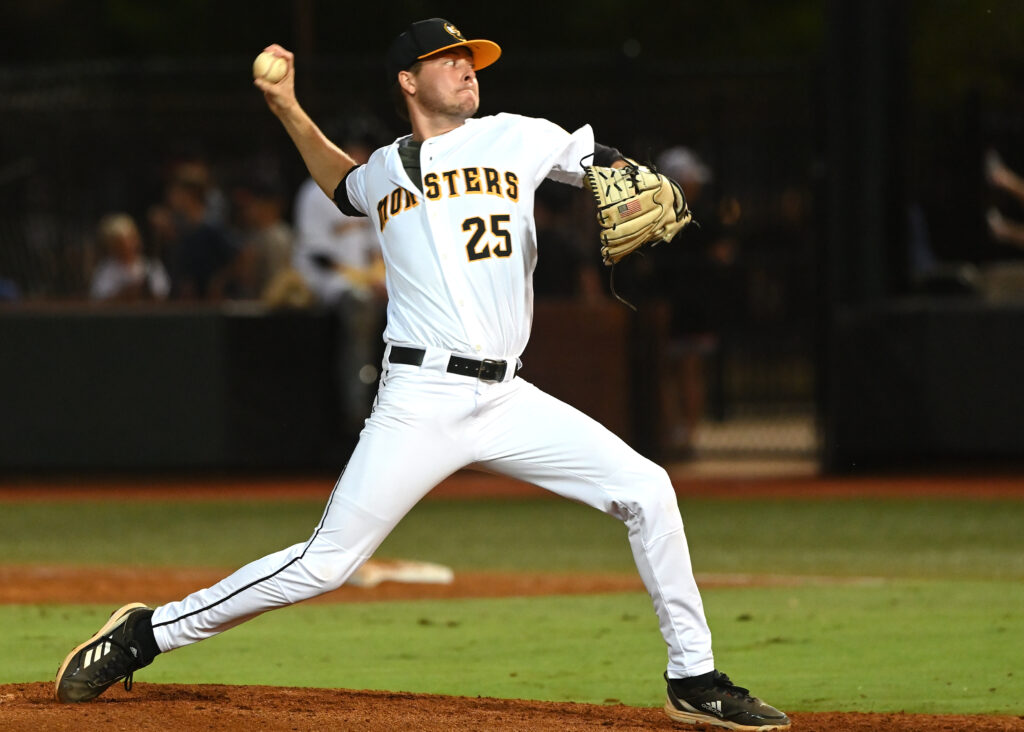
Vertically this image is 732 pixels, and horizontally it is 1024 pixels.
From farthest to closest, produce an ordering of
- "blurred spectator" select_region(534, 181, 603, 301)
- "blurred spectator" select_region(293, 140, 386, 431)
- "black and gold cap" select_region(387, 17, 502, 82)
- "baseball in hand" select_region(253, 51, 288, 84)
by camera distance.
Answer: "blurred spectator" select_region(534, 181, 603, 301) < "blurred spectator" select_region(293, 140, 386, 431) < "baseball in hand" select_region(253, 51, 288, 84) < "black and gold cap" select_region(387, 17, 502, 82)

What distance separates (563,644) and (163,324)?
7.74 meters

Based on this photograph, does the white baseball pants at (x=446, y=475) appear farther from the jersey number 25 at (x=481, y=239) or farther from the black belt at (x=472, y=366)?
the jersey number 25 at (x=481, y=239)

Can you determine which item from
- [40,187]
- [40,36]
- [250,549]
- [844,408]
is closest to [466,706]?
[250,549]

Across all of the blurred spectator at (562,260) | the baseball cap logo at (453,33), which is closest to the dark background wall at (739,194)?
the blurred spectator at (562,260)

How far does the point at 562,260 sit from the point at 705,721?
9.14m

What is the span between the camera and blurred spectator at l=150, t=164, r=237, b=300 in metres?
14.2

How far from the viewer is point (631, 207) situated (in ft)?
17.7

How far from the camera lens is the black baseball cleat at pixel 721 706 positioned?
17.7 ft

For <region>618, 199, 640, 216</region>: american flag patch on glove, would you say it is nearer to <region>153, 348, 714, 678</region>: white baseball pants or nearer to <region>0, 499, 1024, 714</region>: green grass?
<region>153, 348, 714, 678</region>: white baseball pants

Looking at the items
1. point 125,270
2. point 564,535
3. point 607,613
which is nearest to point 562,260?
point 564,535

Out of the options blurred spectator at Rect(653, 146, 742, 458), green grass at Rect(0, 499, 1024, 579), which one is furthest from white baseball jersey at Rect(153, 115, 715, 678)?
blurred spectator at Rect(653, 146, 742, 458)

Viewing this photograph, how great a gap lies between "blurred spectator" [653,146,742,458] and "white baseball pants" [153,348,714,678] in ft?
28.7

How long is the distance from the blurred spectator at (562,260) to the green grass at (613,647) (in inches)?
229

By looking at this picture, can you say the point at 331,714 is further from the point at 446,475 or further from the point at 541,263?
the point at 541,263
